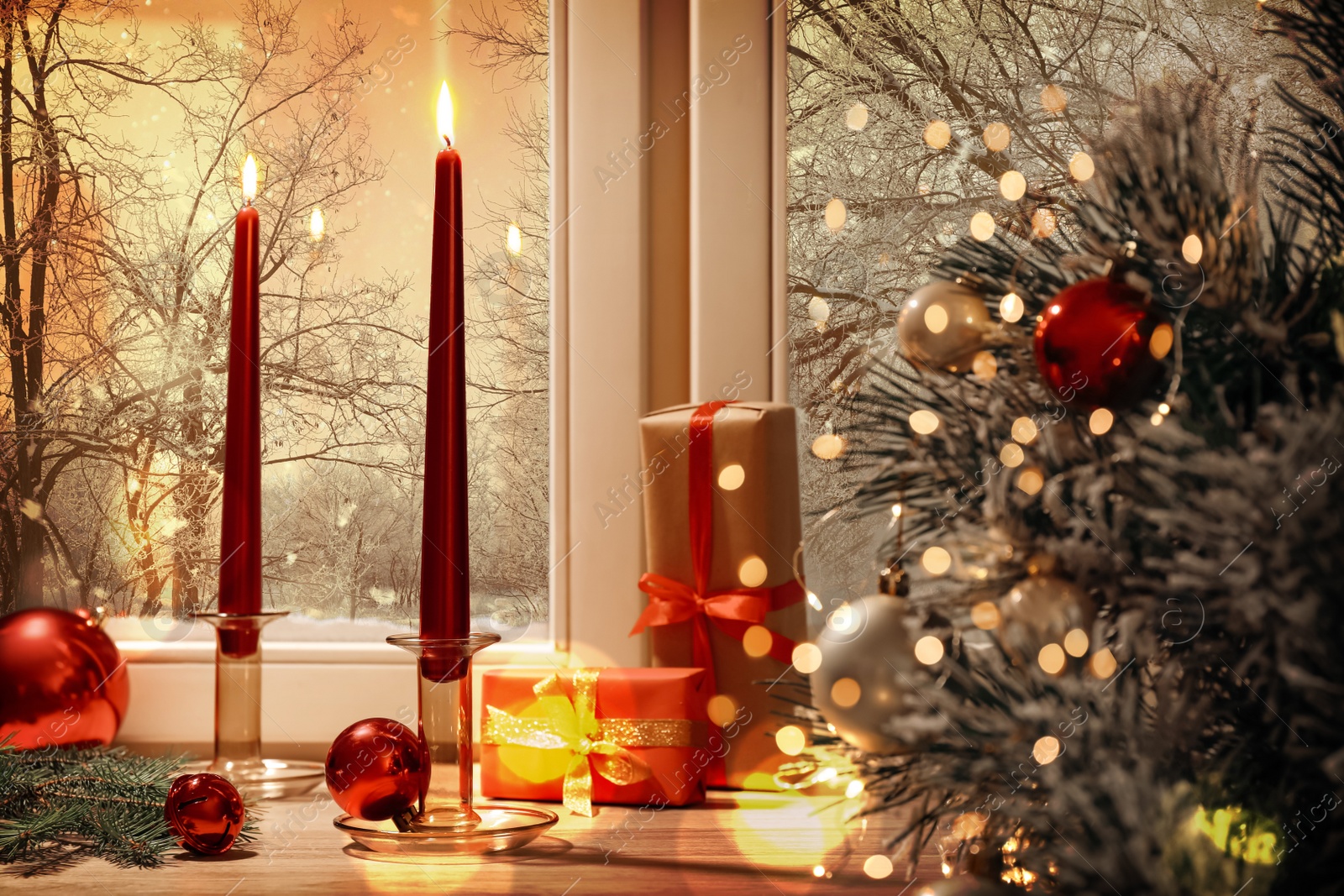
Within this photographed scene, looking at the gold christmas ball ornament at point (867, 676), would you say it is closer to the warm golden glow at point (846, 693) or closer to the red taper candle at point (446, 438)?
the warm golden glow at point (846, 693)

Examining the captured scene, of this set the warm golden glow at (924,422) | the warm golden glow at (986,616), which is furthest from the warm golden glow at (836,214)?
the warm golden glow at (986,616)

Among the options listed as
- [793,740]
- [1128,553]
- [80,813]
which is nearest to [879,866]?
[793,740]

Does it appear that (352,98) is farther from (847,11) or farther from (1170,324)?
(1170,324)

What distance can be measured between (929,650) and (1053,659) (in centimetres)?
7

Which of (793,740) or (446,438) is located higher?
(446,438)

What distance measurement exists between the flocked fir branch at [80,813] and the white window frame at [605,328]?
18cm

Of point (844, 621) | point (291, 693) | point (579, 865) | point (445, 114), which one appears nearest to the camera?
point (844, 621)

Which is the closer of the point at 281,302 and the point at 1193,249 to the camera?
the point at 1193,249

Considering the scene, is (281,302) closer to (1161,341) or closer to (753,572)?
(753,572)

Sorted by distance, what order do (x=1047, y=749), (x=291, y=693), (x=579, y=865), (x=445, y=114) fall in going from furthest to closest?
(x=291, y=693) < (x=445, y=114) < (x=579, y=865) < (x=1047, y=749)

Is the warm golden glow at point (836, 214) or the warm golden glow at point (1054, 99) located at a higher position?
the warm golden glow at point (1054, 99)

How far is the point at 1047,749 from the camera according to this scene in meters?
0.44

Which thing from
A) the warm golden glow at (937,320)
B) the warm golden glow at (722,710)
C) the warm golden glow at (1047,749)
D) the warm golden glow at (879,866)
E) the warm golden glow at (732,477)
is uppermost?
the warm golden glow at (937,320)

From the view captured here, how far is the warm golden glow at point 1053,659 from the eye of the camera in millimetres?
449
